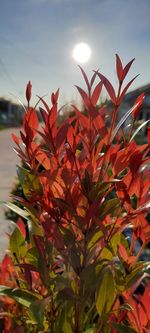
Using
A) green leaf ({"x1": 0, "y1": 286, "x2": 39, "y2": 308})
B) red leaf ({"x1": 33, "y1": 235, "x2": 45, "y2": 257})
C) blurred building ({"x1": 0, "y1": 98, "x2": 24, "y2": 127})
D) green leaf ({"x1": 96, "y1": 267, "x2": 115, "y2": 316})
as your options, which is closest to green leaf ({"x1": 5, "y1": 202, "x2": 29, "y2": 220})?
red leaf ({"x1": 33, "y1": 235, "x2": 45, "y2": 257})

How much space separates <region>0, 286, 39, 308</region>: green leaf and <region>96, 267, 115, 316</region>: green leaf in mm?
214

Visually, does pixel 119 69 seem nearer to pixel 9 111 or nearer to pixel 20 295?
pixel 20 295

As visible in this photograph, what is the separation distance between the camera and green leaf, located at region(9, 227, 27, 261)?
65.8 inches

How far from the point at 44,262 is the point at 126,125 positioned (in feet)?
1.73

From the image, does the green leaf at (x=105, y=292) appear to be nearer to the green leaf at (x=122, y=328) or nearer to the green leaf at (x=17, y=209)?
the green leaf at (x=122, y=328)

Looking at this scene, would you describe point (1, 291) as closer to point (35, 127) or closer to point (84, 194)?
point (84, 194)

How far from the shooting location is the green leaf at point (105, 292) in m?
1.31

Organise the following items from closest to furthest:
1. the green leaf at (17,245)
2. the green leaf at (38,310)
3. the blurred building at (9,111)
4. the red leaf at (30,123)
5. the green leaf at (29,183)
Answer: the green leaf at (38,310)
the red leaf at (30,123)
the green leaf at (29,183)
the green leaf at (17,245)
the blurred building at (9,111)

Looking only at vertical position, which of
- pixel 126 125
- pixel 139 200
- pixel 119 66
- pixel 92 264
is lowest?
pixel 92 264

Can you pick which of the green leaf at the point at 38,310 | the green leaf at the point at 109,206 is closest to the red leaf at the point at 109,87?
the green leaf at the point at 109,206

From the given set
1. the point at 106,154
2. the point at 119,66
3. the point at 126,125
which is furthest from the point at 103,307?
the point at 119,66

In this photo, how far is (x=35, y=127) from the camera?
138 cm

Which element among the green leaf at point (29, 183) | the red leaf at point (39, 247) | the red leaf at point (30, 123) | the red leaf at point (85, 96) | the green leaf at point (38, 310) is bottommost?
the green leaf at point (38, 310)

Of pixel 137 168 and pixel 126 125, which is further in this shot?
pixel 126 125
